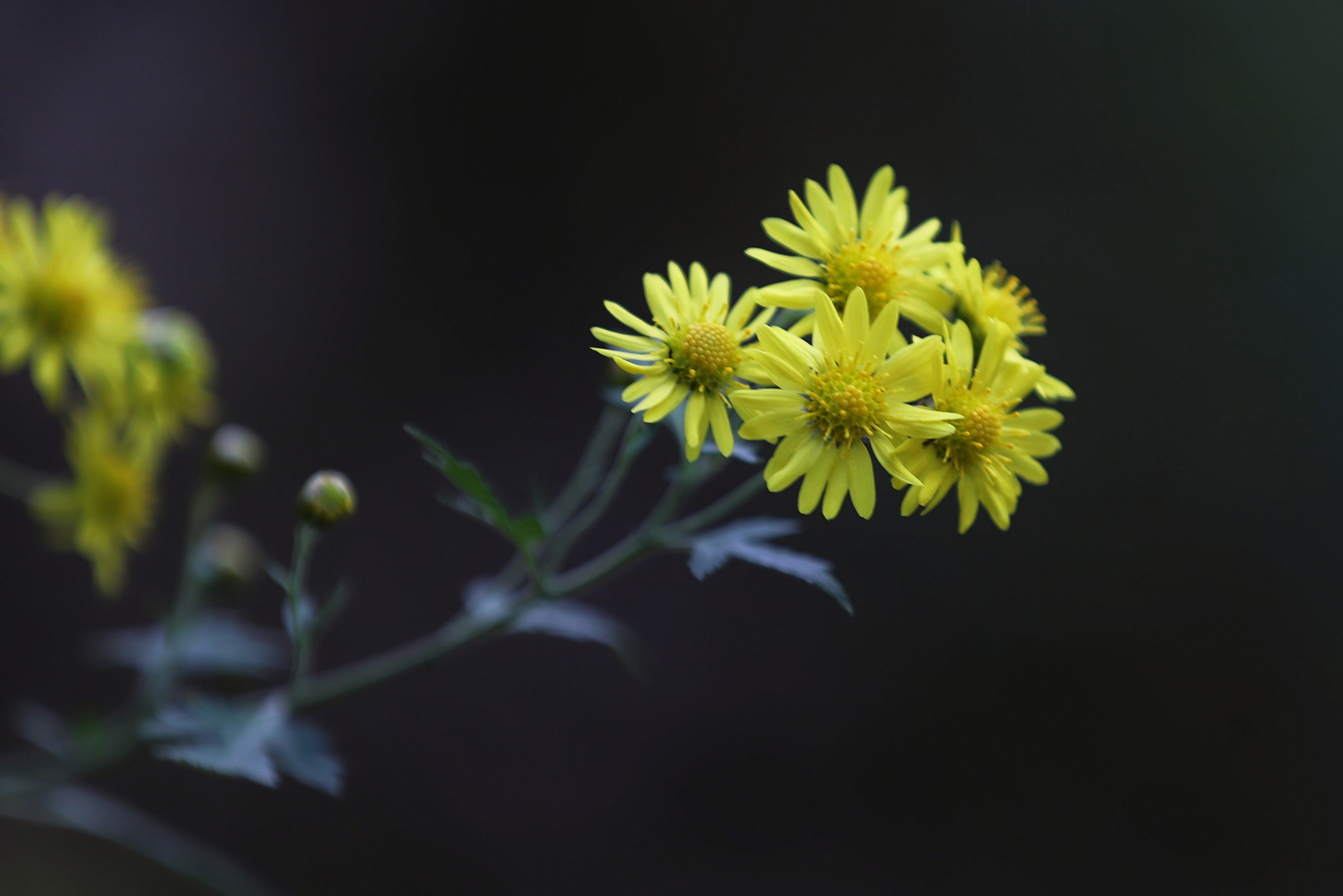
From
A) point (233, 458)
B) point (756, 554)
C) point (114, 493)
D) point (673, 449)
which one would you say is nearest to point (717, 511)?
point (756, 554)

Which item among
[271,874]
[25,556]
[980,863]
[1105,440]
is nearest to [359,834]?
[271,874]

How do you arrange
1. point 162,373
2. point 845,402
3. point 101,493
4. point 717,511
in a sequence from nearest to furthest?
point 845,402 < point 717,511 < point 162,373 < point 101,493

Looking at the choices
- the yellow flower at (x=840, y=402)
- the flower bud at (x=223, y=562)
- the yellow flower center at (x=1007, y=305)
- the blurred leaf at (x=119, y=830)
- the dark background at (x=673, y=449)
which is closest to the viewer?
the yellow flower at (x=840, y=402)

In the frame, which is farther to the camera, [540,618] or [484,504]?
[540,618]

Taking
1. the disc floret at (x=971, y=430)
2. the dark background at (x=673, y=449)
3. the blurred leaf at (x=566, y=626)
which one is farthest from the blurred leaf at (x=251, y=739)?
the dark background at (x=673, y=449)

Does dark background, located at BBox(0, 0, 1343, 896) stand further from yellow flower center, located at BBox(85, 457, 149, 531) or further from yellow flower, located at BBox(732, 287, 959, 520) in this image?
yellow flower, located at BBox(732, 287, 959, 520)

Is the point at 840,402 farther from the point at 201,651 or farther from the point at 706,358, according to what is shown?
the point at 201,651

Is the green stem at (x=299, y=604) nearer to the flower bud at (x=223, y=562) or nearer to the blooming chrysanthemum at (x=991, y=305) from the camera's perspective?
the flower bud at (x=223, y=562)
